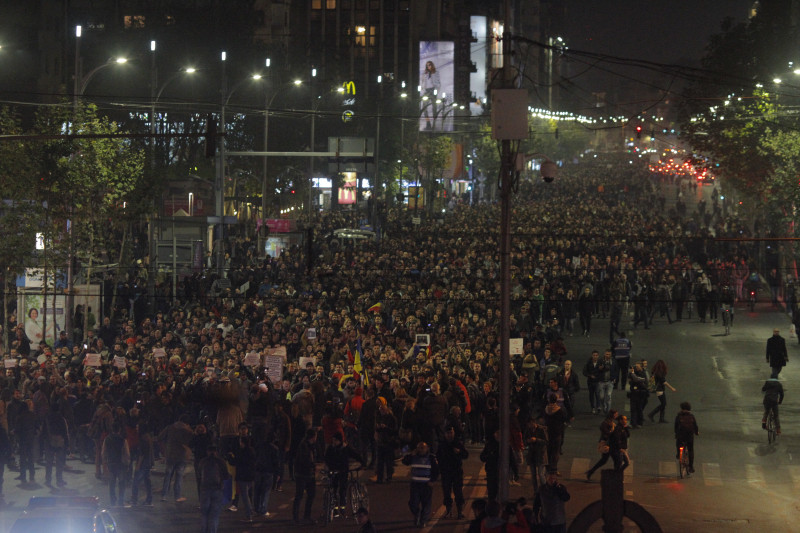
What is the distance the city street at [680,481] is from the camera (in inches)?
619

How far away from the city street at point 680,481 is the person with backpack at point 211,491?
967 mm

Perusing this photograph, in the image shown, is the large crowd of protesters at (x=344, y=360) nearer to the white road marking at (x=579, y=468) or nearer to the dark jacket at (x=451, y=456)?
the dark jacket at (x=451, y=456)

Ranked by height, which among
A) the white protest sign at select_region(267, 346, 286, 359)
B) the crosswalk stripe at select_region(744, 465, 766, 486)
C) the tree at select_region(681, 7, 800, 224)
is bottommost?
the crosswalk stripe at select_region(744, 465, 766, 486)

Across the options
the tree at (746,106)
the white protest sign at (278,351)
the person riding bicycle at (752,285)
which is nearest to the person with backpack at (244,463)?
the white protest sign at (278,351)

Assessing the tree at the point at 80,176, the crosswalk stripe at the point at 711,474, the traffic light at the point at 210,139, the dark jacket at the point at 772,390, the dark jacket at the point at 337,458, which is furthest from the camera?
the tree at the point at 80,176

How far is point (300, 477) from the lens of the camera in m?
15.5

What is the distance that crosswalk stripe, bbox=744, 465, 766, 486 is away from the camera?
60.3 feet

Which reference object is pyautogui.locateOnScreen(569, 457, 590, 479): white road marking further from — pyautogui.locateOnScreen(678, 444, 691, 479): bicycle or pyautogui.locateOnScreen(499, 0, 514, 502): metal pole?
pyautogui.locateOnScreen(499, 0, 514, 502): metal pole

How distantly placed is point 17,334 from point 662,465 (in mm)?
17582

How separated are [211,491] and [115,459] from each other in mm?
2958

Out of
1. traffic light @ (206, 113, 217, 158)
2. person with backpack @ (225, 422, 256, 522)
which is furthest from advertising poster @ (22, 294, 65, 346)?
person with backpack @ (225, 422, 256, 522)

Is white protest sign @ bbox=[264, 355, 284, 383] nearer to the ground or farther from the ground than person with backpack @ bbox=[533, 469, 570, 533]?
farther from the ground

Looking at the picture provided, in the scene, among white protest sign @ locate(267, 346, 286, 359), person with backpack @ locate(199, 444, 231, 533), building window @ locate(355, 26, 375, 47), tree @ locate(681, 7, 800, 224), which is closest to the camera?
person with backpack @ locate(199, 444, 231, 533)

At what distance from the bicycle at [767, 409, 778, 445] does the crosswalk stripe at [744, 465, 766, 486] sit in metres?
1.94
